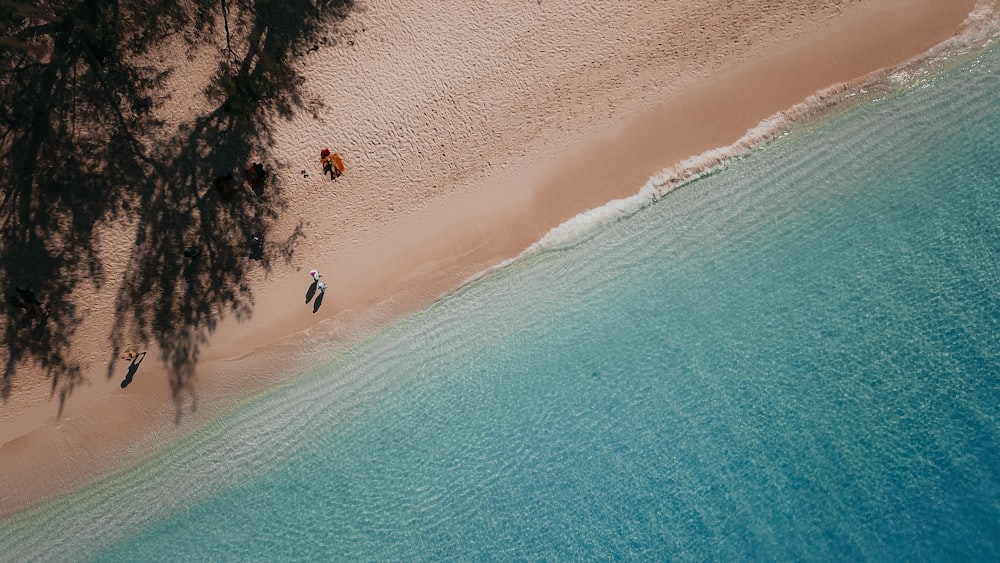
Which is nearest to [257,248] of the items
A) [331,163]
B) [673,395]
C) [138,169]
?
[331,163]

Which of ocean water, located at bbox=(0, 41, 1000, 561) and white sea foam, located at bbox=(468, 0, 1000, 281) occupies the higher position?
white sea foam, located at bbox=(468, 0, 1000, 281)

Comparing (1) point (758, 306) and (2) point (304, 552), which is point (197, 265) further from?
(1) point (758, 306)

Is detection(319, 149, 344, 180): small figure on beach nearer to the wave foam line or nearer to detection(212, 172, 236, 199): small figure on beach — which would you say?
detection(212, 172, 236, 199): small figure on beach

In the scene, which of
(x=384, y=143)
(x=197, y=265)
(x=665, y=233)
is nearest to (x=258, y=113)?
(x=384, y=143)

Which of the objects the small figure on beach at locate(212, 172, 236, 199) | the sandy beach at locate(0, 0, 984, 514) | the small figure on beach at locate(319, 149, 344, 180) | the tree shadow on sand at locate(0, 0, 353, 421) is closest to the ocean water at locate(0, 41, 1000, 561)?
the sandy beach at locate(0, 0, 984, 514)

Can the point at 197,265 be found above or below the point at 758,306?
above

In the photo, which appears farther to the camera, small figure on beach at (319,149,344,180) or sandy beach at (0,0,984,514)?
sandy beach at (0,0,984,514)
